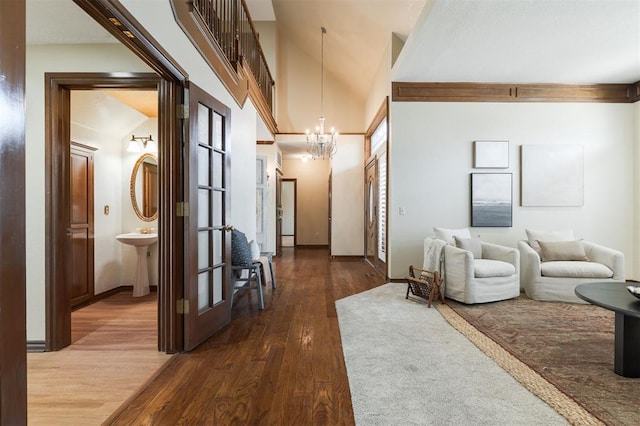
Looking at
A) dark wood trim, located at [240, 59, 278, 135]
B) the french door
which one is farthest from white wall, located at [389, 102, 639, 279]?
the french door

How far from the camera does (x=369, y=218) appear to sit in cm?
692

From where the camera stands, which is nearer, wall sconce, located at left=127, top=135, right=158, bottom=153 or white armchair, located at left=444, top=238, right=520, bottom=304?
white armchair, located at left=444, top=238, right=520, bottom=304

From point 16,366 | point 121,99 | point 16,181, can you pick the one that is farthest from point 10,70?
point 121,99

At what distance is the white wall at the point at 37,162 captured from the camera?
248 cm

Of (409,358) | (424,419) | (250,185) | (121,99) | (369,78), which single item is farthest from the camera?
(369,78)

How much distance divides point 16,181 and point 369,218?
623 cm

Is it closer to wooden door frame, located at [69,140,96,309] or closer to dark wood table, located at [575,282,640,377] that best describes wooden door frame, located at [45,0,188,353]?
wooden door frame, located at [69,140,96,309]

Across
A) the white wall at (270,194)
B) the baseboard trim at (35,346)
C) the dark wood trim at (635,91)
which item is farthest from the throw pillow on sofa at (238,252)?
the dark wood trim at (635,91)

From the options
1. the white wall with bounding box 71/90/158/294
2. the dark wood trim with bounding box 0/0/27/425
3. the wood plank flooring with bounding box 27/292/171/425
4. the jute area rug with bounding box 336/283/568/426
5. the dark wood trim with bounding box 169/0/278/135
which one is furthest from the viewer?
the white wall with bounding box 71/90/158/294

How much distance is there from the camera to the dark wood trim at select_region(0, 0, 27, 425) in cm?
99

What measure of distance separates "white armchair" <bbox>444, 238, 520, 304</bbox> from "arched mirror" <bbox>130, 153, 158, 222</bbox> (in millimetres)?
3890

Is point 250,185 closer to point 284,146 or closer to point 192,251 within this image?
point 192,251

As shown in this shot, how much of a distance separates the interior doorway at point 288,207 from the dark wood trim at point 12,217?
8773 mm

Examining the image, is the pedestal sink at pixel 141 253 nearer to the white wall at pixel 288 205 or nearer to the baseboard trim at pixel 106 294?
the baseboard trim at pixel 106 294
